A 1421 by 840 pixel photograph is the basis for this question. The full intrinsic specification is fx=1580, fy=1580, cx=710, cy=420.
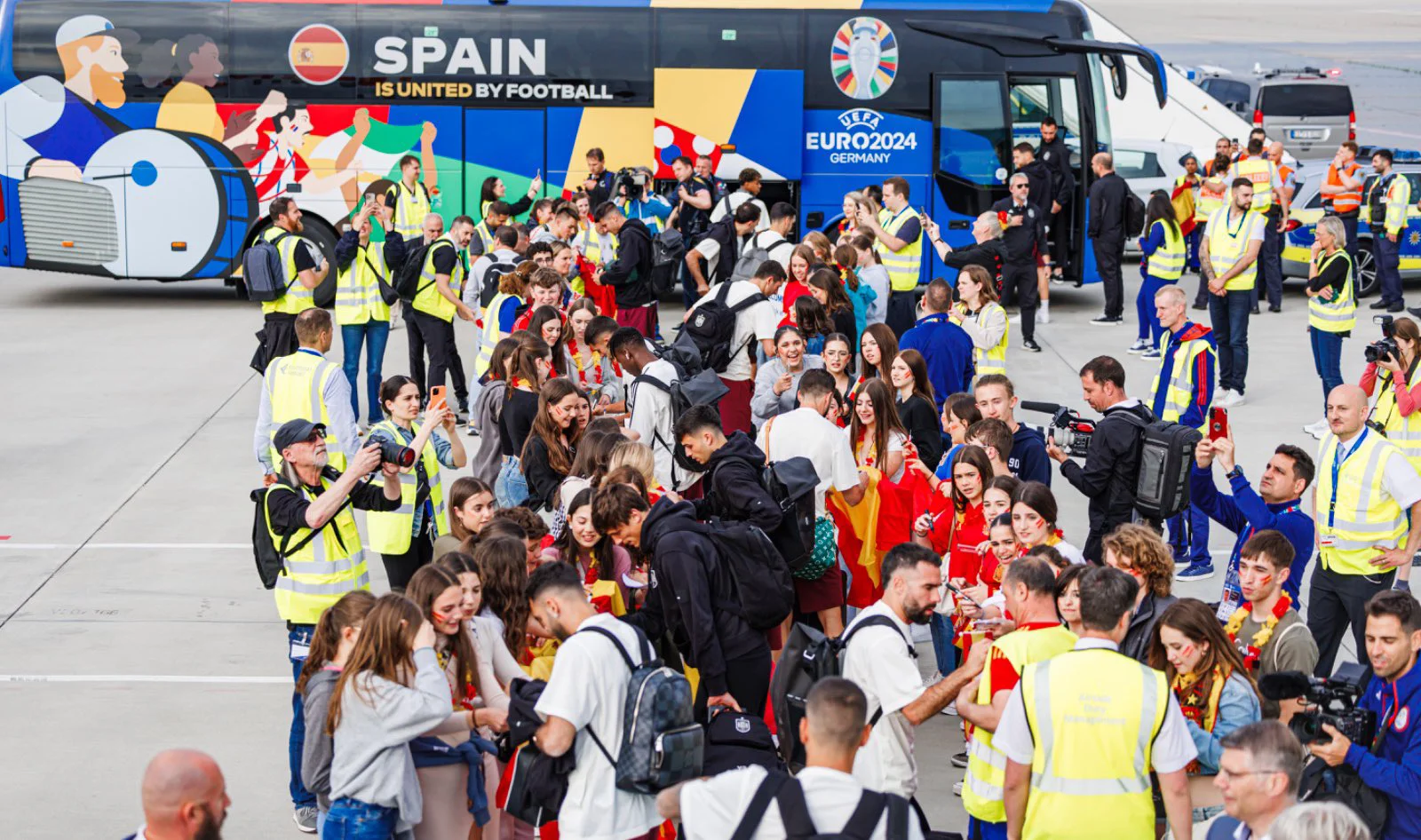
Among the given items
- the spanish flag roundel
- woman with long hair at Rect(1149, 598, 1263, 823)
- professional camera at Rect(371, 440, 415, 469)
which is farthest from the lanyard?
the spanish flag roundel

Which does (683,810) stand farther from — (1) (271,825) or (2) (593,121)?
(2) (593,121)

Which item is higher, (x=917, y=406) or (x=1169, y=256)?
(x=1169, y=256)

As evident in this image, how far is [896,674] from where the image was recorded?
5691mm

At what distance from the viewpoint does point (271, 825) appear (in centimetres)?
719

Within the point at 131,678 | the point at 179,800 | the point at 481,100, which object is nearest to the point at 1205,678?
the point at 179,800

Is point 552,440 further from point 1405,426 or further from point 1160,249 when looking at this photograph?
point 1160,249

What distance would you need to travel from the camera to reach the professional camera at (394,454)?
23.4ft

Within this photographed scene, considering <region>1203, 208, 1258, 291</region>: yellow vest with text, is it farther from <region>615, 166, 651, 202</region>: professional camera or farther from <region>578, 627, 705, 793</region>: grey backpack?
<region>578, 627, 705, 793</region>: grey backpack

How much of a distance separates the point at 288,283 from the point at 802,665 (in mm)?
7959

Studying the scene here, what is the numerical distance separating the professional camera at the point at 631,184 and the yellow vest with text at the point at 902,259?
113 inches

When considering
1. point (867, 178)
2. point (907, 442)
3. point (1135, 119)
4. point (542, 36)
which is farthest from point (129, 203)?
point (1135, 119)

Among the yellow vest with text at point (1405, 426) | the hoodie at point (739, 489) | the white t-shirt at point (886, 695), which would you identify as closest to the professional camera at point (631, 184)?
the yellow vest with text at point (1405, 426)

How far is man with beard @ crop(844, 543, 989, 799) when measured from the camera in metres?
5.69

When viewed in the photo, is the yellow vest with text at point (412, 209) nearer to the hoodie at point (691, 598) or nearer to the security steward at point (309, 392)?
the security steward at point (309, 392)
